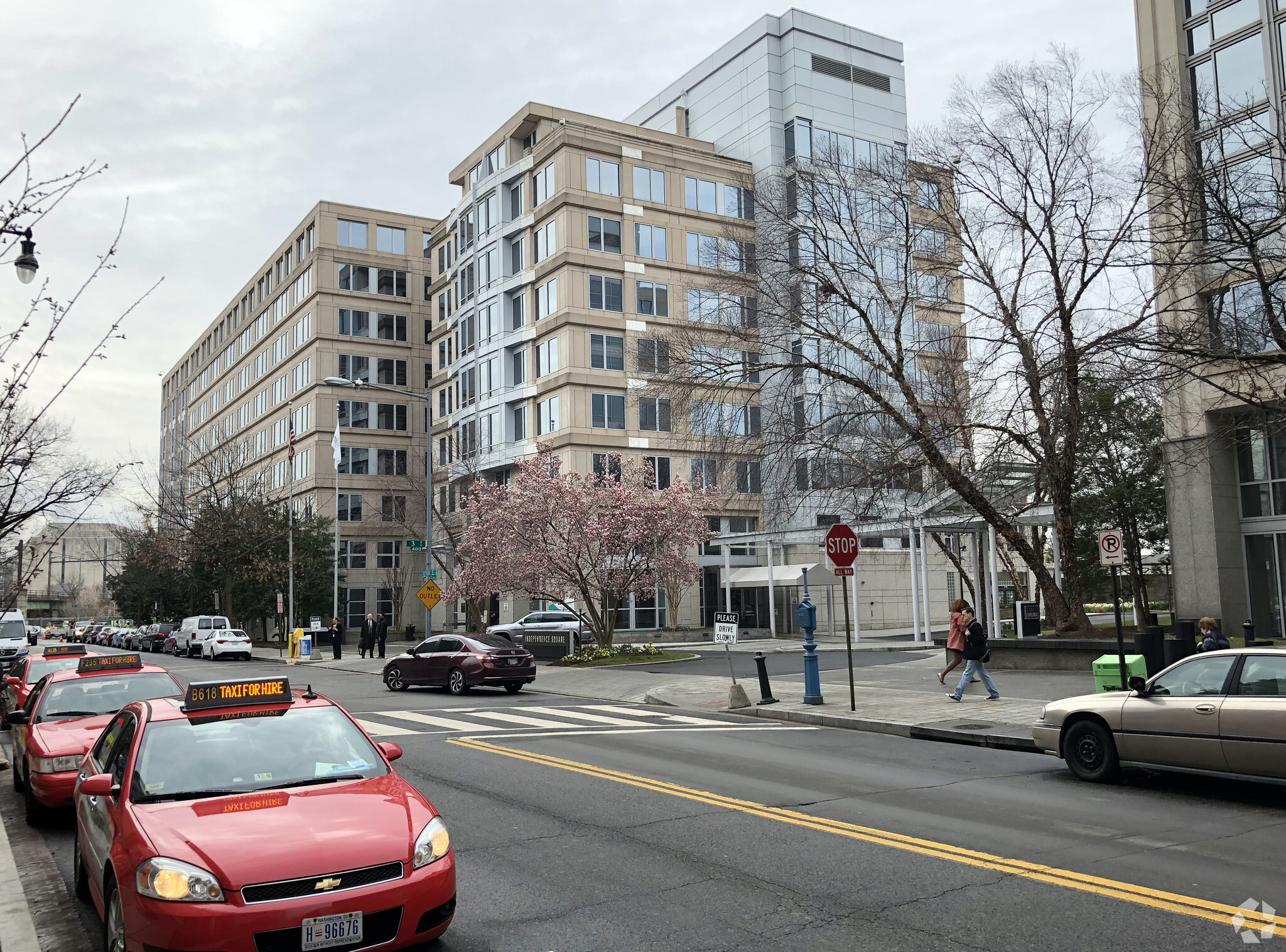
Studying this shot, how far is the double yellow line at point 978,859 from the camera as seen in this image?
6.29m

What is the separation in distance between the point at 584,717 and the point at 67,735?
957 centimetres

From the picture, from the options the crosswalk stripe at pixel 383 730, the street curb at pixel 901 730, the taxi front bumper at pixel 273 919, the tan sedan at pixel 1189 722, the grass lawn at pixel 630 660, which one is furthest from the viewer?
the grass lawn at pixel 630 660

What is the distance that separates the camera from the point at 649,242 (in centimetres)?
5350

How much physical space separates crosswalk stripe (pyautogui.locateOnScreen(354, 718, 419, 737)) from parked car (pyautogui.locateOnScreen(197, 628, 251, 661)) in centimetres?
2978

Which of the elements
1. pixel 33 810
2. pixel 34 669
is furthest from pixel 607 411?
pixel 33 810

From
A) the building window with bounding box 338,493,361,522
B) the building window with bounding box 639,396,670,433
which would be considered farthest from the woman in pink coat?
the building window with bounding box 338,493,361,522

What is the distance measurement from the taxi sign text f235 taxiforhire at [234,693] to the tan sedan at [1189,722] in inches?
329

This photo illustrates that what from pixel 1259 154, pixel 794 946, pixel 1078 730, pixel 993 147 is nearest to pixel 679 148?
pixel 993 147

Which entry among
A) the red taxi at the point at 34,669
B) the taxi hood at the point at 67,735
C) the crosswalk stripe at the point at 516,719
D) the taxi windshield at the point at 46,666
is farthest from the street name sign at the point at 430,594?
the taxi hood at the point at 67,735

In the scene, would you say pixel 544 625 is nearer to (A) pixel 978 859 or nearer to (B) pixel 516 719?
(B) pixel 516 719

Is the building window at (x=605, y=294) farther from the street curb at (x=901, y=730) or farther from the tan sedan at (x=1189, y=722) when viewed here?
the tan sedan at (x=1189, y=722)

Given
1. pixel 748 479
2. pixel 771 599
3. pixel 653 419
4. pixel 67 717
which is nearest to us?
pixel 67 717

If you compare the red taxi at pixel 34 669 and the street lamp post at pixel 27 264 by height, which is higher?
the street lamp post at pixel 27 264

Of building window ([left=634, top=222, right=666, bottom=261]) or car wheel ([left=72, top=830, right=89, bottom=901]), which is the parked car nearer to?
building window ([left=634, top=222, right=666, bottom=261])
